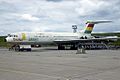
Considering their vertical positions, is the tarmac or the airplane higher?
the airplane

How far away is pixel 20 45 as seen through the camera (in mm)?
51156

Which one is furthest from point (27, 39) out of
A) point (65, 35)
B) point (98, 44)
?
point (98, 44)

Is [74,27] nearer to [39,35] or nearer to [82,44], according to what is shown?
[82,44]

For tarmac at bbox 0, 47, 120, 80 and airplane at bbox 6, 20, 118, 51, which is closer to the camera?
tarmac at bbox 0, 47, 120, 80

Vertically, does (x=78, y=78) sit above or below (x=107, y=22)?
below

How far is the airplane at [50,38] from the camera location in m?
51.2

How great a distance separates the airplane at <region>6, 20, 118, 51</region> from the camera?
51156 mm

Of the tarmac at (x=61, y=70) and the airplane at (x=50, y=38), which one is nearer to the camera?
the tarmac at (x=61, y=70)

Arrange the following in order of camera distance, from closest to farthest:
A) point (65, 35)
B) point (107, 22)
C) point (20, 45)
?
point (20, 45)
point (65, 35)
point (107, 22)

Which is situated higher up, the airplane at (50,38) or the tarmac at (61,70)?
the airplane at (50,38)

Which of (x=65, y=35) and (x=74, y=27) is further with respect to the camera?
(x=74, y=27)

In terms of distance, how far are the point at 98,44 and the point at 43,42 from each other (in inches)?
551

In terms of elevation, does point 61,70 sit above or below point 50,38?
below

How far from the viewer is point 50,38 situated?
54.8m
